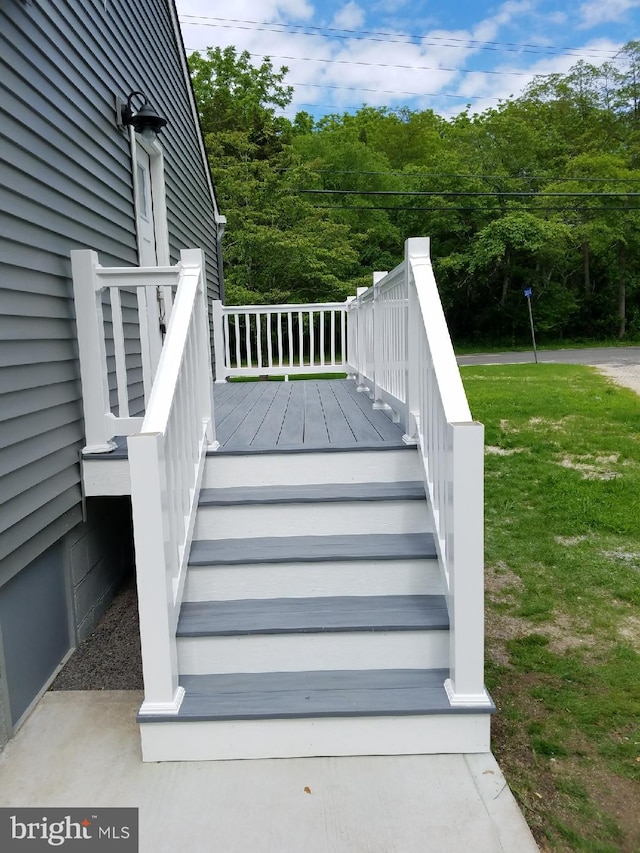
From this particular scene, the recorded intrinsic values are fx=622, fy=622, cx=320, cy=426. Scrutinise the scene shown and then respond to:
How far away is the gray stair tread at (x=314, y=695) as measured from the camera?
82.1 inches

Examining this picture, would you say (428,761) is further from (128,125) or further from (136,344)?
(128,125)

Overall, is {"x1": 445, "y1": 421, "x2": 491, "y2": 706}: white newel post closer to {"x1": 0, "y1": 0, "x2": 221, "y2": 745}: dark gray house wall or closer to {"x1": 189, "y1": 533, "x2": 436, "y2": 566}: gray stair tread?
{"x1": 189, "y1": 533, "x2": 436, "y2": 566}: gray stair tread

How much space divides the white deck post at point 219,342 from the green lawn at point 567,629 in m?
3.20

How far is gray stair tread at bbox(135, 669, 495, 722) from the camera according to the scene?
2086 millimetres

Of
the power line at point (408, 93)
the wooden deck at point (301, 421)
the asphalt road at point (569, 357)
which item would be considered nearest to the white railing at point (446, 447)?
the wooden deck at point (301, 421)

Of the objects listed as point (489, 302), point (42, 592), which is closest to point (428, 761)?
point (42, 592)

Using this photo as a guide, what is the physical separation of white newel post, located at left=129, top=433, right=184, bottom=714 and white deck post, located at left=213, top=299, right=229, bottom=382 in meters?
5.11

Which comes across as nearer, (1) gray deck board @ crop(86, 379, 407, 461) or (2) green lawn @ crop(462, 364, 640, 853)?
(2) green lawn @ crop(462, 364, 640, 853)

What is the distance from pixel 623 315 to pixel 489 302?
5445 millimetres

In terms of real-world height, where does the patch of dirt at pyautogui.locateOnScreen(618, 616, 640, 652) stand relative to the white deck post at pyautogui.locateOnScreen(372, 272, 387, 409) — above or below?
below

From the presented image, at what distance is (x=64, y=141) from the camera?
3.14m

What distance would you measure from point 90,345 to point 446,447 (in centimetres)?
186

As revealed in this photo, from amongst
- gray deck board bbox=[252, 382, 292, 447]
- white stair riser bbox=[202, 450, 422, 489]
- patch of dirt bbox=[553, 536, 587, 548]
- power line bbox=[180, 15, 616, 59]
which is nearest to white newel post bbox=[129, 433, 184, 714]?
white stair riser bbox=[202, 450, 422, 489]

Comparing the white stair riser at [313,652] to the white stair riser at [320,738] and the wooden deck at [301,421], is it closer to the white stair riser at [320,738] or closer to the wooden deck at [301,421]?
the white stair riser at [320,738]
